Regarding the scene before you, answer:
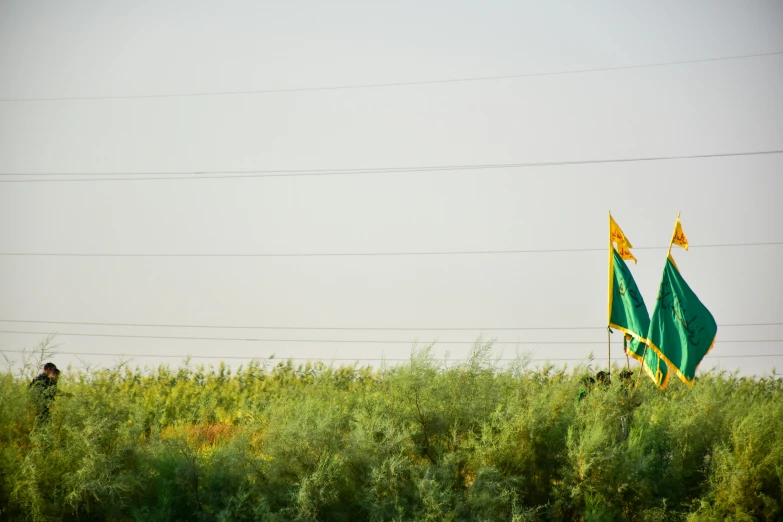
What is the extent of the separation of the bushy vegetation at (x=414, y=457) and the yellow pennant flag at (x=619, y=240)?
344cm

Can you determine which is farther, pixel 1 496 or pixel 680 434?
pixel 680 434

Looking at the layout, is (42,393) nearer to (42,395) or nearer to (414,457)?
(42,395)

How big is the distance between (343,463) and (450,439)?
1835 millimetres

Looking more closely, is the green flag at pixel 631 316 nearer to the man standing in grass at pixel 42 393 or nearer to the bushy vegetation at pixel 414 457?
the bushy vegetation at pixel 414 457

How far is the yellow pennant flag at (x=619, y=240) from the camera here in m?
16.6

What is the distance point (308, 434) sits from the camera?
12.4m

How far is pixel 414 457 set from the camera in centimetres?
1295

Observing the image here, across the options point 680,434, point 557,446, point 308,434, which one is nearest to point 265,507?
point 308,434

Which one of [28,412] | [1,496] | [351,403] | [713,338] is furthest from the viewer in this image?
[713,338]

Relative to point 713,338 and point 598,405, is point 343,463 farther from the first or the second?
point 713,338

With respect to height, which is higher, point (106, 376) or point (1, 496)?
point (106, 376)

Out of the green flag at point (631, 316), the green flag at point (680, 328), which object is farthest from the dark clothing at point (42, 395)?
the green flag at point (680, 328)

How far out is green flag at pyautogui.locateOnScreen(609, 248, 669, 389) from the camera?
50.5ft

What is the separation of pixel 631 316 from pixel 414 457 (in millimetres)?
5463
